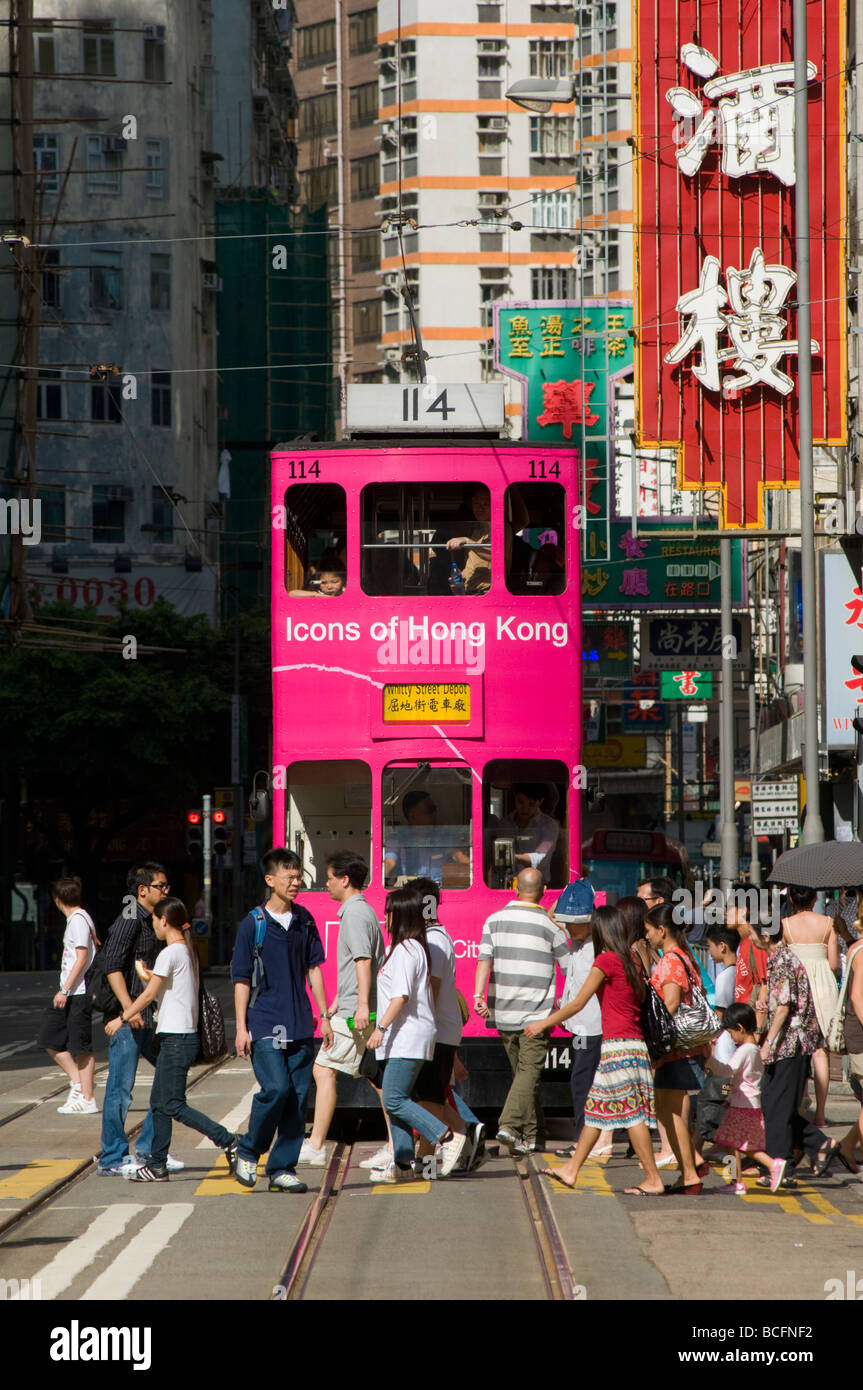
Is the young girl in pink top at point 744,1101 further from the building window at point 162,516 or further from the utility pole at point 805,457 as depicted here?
the building window at point 162,516

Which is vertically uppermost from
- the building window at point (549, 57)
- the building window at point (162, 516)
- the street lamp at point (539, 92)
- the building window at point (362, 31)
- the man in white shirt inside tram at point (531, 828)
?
the building window at point (362, 31)

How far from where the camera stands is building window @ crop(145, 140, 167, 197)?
61.4 m

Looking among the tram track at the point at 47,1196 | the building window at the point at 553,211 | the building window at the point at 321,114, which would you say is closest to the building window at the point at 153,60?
the building window at the point at 553,211

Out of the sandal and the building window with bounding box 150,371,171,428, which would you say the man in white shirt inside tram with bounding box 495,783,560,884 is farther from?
the building window with bounding box 150,371,171,428

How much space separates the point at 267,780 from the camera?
1433cm

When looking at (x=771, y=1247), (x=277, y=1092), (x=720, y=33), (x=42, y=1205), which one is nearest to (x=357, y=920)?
(x=277, y=1092)

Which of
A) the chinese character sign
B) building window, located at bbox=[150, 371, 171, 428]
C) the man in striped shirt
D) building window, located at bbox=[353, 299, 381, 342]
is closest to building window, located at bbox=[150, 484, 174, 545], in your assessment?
building window, located at bbox=[150, 371, 171, 428]

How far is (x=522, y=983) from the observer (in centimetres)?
1255

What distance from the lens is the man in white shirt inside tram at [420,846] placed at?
14008mm

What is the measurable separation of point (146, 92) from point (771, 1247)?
56.6 meters

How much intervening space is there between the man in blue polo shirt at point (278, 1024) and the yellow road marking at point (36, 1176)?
1208 millimetres

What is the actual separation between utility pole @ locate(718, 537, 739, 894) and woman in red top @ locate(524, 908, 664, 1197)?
65.2ft

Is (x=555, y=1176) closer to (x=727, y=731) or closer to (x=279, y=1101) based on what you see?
(x=279, y=1101)

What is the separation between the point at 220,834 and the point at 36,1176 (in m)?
27.8
